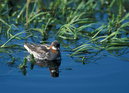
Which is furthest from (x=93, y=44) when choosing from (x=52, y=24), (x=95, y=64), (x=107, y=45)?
(x=52, y=24)

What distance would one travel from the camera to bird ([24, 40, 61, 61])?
9.04 metres

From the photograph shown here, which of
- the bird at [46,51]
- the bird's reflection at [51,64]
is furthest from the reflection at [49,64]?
the bird at [46,51]

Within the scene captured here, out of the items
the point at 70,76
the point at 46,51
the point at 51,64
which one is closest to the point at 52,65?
the point at 51,64

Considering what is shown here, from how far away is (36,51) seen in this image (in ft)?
30.8

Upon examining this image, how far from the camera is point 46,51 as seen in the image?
930 cm

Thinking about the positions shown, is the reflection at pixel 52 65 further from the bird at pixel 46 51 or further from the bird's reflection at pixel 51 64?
the bird at pixel 46 51

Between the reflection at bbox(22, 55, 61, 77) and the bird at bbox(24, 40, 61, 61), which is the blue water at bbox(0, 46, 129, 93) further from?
the bird at bbox(24, 40, 61, 61)

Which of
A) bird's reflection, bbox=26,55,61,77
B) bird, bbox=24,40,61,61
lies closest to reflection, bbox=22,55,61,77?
bird's reflection, bbox=26,55,61,77

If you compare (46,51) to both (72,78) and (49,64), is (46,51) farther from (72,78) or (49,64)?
(72,78)

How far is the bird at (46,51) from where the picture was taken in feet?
29.7

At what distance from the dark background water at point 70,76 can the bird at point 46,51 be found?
286 mm

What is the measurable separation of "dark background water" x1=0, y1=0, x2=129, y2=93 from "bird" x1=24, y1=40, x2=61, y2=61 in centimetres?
29

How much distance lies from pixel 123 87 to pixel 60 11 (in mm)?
7088

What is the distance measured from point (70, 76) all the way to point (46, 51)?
1852 millimetres
